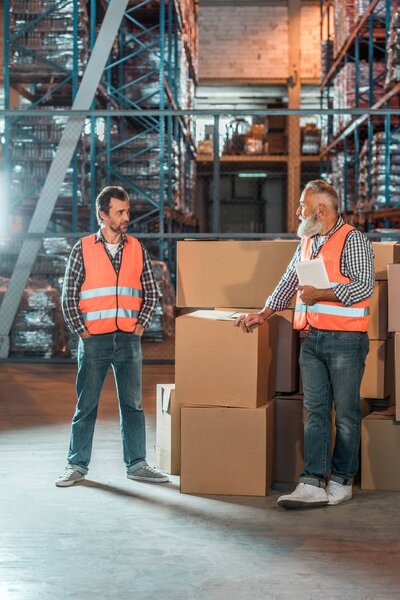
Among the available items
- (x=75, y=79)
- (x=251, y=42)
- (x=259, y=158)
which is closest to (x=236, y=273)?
(x=75, y=79)

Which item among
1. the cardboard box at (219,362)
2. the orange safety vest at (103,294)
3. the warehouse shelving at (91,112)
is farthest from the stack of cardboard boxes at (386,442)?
the warehouse shelving at (91,112)

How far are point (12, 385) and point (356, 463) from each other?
184 inches

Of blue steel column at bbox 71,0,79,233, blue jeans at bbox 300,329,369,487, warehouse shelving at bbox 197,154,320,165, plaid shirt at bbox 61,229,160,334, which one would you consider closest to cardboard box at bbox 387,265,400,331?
blue jeans at bbox 300,329,369,487

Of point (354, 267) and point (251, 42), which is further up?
point (251, 42)

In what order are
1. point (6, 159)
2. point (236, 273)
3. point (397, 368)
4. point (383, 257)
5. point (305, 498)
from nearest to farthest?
point (305, 498) → point (397, 368) → point (383, 257) → point (236, 273) → point (6, 159)

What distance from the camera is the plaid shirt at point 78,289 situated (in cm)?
491

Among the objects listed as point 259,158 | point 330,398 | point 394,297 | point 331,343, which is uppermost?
point 259,158

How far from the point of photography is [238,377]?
4797 millimetres

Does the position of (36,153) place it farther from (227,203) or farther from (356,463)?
(227,203)

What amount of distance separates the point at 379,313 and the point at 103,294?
5.03ft

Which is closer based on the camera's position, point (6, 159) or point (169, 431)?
point (169, 431)

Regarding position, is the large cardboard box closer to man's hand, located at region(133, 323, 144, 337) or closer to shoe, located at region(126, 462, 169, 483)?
man's hand, located at region(133, 323, 144, 337)

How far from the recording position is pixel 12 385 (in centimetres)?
863

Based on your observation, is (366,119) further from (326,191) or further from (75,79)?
(326,191)
